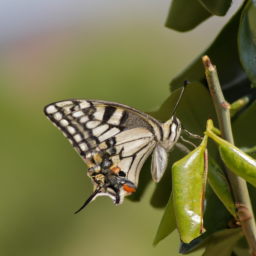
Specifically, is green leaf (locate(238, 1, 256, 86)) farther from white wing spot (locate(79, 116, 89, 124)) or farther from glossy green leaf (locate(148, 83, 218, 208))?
white wing spot (locate(79, 116, 89, 124))

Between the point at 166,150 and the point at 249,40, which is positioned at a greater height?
the point at 249,40

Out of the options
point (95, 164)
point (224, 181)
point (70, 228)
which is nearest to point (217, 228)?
point (224, 181)

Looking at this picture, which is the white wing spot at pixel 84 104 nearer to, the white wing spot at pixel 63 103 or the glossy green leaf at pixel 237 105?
the white wing spot at pixel 63 103

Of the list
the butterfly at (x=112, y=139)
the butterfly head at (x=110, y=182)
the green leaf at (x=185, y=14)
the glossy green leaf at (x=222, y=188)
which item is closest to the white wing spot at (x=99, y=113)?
the butterfly at (x=112, y=139)

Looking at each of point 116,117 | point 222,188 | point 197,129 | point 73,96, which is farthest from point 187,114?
point 73,96

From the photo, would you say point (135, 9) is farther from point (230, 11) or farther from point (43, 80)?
point (230, 11)

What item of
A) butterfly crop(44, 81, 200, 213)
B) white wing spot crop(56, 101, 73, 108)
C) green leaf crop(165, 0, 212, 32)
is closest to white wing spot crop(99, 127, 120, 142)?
butterfly crop(44, 81, 200, 213)
